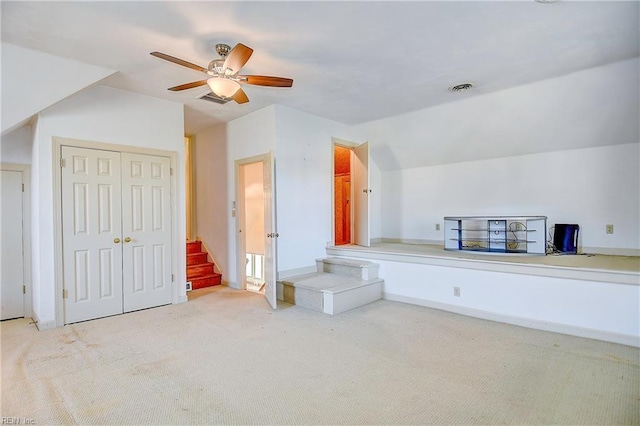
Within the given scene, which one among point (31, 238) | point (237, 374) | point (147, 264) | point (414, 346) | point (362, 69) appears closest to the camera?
point (237, 374)

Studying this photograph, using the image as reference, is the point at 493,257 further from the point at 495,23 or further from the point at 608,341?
the point at 495,23

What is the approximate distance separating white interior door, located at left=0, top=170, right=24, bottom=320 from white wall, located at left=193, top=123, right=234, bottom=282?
2535 mm

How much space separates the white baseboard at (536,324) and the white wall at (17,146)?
5.00 m

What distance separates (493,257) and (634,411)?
2184 millimetres

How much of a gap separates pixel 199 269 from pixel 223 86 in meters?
3.70

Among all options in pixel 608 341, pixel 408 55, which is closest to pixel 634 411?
pixel 608 341

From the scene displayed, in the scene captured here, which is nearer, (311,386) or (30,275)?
(311,386)

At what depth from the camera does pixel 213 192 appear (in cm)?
581

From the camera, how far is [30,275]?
395 centimetres

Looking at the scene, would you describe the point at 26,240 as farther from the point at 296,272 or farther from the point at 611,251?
the point at 611,251

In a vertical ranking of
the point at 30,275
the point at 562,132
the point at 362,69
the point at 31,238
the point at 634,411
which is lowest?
the point at 634,411

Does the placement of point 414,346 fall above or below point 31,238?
below

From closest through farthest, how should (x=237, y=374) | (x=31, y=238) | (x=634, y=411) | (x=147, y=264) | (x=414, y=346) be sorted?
1. (x=634, y=411)
2. (x=237, y=374)
3. (x=414, y=346)
4. (x=31, y=238)
5. (x=147, y=264)

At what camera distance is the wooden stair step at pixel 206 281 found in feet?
17.6
